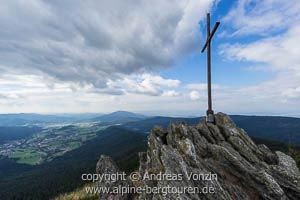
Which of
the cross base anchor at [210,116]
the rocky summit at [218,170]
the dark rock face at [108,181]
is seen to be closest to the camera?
the rocky summit at [218,170]

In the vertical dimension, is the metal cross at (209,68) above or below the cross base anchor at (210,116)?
above

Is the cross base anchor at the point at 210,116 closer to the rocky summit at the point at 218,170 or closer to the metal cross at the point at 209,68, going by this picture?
the metal cross at the point at 209,68

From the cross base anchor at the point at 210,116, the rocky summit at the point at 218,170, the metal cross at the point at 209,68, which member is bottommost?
the rocky summit at the point at 218,170

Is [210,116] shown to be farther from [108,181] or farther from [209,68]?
[108,181]

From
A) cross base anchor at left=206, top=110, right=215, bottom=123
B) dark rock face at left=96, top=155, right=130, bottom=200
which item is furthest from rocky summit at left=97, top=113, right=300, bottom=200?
cross base anchor at left=206, top=110, right=215, bottom=123

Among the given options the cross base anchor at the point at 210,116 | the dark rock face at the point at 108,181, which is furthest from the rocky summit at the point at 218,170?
the cross base anchor at the point at 210,116

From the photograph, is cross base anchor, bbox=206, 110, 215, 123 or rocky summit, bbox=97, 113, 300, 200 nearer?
rocky summit, bbox=97, 113, 300, 200

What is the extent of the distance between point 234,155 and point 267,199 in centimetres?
346

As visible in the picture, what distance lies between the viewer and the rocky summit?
12516 mm

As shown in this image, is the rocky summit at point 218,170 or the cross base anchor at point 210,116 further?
the cross base anchor at point 210,116

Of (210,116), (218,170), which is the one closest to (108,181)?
(218,170)

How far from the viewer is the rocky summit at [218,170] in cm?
1252

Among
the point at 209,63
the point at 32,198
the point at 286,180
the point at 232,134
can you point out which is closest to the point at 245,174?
the point at 286,180

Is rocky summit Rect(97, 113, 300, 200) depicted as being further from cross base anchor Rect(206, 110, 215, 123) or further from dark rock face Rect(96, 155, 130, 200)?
cross base anchor Rect(206, 110, 215, 123)
